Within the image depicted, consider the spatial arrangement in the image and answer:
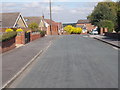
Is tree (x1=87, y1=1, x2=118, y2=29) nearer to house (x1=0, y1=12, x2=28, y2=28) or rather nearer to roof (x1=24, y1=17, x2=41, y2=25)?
house (x1=0, y1=12, x2=28, y2=28)

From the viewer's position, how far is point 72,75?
10539 millimetres

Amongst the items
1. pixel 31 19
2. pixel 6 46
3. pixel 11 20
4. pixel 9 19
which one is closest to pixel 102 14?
pixel 11 20

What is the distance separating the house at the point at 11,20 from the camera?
5469 cm

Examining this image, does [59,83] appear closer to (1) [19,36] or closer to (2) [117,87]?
(2) [117,87]

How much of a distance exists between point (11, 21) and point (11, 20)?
34 centimetres

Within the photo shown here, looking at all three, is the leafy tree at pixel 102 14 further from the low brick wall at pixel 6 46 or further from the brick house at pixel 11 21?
the low brick wall at pixel 6 46

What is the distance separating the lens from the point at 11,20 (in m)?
55.8

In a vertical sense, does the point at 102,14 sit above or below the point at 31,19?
above

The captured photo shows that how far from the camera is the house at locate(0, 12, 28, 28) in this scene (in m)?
54.7

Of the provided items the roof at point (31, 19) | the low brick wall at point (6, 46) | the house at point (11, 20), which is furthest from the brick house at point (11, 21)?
the low brick wall at point (6, 46)

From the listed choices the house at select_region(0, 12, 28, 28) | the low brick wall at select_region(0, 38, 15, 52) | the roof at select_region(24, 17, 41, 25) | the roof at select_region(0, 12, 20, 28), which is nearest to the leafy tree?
the house at select_region(0, 12, 28, 28)

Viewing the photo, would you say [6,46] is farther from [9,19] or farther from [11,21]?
[9,19]

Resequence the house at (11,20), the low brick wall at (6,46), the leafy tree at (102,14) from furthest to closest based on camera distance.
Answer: the leafy tree at (102,14) < the house at (11,20) < the low brick wall at (6,46)

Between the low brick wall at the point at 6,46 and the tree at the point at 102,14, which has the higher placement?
the tree at the point at 102,14
